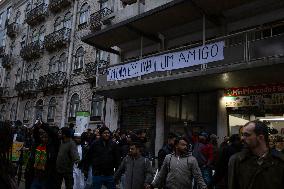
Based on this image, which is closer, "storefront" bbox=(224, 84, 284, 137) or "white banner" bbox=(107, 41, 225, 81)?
"white banner" bbox=(107, 41, 225, 81)

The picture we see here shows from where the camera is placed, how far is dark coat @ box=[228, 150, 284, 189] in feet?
10.8

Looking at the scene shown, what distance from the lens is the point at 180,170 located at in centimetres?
593

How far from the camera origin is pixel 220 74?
12852mm

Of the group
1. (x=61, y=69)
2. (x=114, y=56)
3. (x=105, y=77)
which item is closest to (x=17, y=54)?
(x=61, y=69)

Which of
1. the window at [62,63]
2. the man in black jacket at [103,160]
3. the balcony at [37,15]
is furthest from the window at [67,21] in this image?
the man in black jacket at [103,160]

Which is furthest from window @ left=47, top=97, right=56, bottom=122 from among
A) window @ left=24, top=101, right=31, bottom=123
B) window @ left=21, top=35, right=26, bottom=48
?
window @ left=21, top=35, right=26, bottom=48

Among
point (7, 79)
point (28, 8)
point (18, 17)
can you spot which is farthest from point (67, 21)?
point (7, 79)

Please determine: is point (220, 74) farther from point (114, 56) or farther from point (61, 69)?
point (61, 69)

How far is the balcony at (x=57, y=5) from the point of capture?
93.0ft

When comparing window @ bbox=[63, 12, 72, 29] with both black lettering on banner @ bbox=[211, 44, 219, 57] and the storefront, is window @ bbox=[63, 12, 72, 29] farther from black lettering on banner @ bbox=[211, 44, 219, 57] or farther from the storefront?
black lettering on banner @ bbox=[211, 44, 219, 57]

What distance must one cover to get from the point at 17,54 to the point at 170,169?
3319 cm

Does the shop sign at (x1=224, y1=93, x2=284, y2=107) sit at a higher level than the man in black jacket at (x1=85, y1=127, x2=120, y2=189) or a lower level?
higher

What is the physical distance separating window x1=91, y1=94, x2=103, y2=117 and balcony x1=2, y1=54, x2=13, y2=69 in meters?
16.8

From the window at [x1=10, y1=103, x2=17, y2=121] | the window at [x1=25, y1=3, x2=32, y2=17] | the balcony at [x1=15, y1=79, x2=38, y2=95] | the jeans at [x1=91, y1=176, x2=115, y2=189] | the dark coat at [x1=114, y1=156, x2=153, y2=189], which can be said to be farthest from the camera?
the window at [x1=25, y1=3, x2=32, y2=17]
